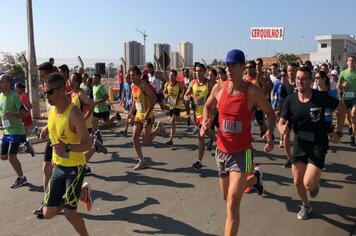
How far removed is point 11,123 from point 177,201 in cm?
302

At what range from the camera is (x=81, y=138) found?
13.0 ft

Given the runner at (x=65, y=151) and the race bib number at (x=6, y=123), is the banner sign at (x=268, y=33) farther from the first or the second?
the runner at (x=65, y=151)

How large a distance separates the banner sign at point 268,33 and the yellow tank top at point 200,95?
13.2 metres

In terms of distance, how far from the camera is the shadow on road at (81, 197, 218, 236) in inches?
187

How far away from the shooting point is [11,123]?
6.56 meters

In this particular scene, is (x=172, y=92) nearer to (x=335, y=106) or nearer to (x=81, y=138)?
(x=335, y=106)

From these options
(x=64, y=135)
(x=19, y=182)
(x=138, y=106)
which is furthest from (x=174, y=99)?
(x=64, y=135)

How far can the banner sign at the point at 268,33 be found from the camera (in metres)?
20.7

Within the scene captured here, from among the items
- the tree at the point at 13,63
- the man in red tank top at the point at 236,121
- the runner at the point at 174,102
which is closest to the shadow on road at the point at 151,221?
the man in red tank top at the point at 236,121

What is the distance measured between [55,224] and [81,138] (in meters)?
1.60

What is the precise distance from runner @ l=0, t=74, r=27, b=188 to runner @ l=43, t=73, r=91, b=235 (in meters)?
2.70

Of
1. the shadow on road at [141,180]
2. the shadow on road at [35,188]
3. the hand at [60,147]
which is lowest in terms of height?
the shadow on road at [35,188]

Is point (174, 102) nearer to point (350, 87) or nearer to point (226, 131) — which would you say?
point (350, 87)

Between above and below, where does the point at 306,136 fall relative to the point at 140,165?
above
